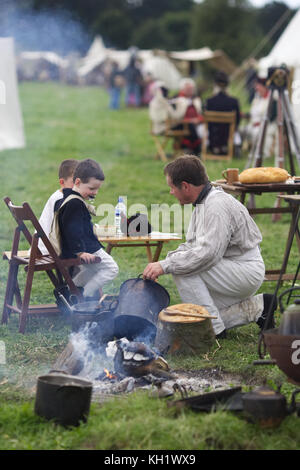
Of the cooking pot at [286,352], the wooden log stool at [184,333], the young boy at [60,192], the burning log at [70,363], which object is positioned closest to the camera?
the cooking pot at [286,352]

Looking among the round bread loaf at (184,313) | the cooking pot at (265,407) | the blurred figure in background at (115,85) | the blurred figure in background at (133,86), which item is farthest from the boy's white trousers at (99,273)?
the blurred figure in background at (133,86)

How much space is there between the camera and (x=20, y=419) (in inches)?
138

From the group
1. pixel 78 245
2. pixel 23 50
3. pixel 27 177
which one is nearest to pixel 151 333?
pixel 78 245

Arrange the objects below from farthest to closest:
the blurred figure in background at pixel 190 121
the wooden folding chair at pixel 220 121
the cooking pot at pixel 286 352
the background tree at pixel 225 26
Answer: the background tree at pixel 225 26 → the blurred figure in background at pixel 190 121 → the wooden folding chair at pixel 220 121 → the cooking pot at pixel 286 352

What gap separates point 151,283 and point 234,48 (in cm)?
5374

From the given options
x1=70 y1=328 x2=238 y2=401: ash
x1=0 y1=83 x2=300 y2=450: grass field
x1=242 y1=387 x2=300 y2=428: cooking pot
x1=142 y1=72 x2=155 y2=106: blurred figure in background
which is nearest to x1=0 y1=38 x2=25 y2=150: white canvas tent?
x1=0 y1=83 x2=300 y2=450: grass field

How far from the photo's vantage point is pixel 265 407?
3373 mm

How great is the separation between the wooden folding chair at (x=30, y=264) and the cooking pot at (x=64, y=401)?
1579mm

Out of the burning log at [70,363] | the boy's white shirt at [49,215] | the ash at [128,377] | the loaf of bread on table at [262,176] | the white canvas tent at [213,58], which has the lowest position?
the ash at [128,377]

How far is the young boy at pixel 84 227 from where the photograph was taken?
5.14m

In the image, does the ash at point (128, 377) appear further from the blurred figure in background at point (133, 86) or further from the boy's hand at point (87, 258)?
the blurred figure in background at point (133, 86)

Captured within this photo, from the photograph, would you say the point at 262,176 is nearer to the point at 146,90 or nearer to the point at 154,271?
the point at 154,271

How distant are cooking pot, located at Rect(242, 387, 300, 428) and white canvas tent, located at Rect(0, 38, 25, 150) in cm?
1190

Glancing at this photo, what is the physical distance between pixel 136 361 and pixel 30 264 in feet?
4.36
